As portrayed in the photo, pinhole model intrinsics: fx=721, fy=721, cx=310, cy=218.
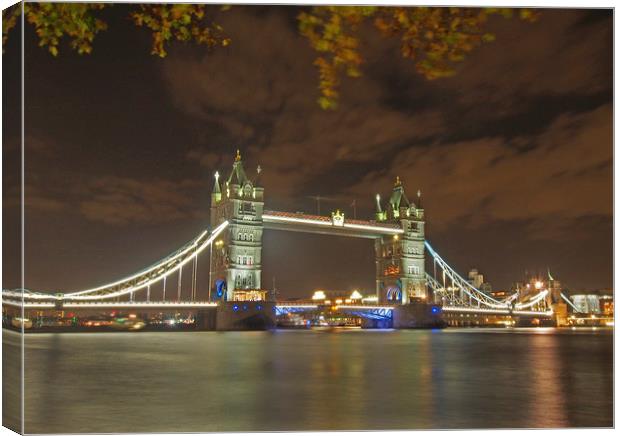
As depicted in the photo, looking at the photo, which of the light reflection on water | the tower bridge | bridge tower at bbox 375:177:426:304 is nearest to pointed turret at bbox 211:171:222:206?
the tower bridge

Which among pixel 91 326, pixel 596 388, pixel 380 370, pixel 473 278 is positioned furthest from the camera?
pixel 473 278

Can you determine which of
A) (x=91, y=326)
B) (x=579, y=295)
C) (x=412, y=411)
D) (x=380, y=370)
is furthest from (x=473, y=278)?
(x=412, y=411)

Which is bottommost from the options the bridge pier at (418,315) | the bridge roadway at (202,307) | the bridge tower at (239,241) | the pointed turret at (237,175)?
the bridge pier at (418,315)

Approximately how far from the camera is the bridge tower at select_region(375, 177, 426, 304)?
170 ft

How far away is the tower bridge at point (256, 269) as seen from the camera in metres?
39.0

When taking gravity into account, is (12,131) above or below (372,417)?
above

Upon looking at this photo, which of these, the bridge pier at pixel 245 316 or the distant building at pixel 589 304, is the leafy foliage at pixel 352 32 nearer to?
the bridge pier at pixel 245 316

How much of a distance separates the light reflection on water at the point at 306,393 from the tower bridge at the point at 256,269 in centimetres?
1813

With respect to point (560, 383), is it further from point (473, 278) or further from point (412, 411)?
point (473, 278)

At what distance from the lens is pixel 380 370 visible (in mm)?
14672

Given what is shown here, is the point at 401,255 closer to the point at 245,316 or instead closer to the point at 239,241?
the point at 239,241

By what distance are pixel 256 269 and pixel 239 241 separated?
193 cm

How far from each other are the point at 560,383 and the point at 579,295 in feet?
140

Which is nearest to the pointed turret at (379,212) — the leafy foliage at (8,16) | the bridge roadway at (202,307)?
the bridge roadway at (202,307)
